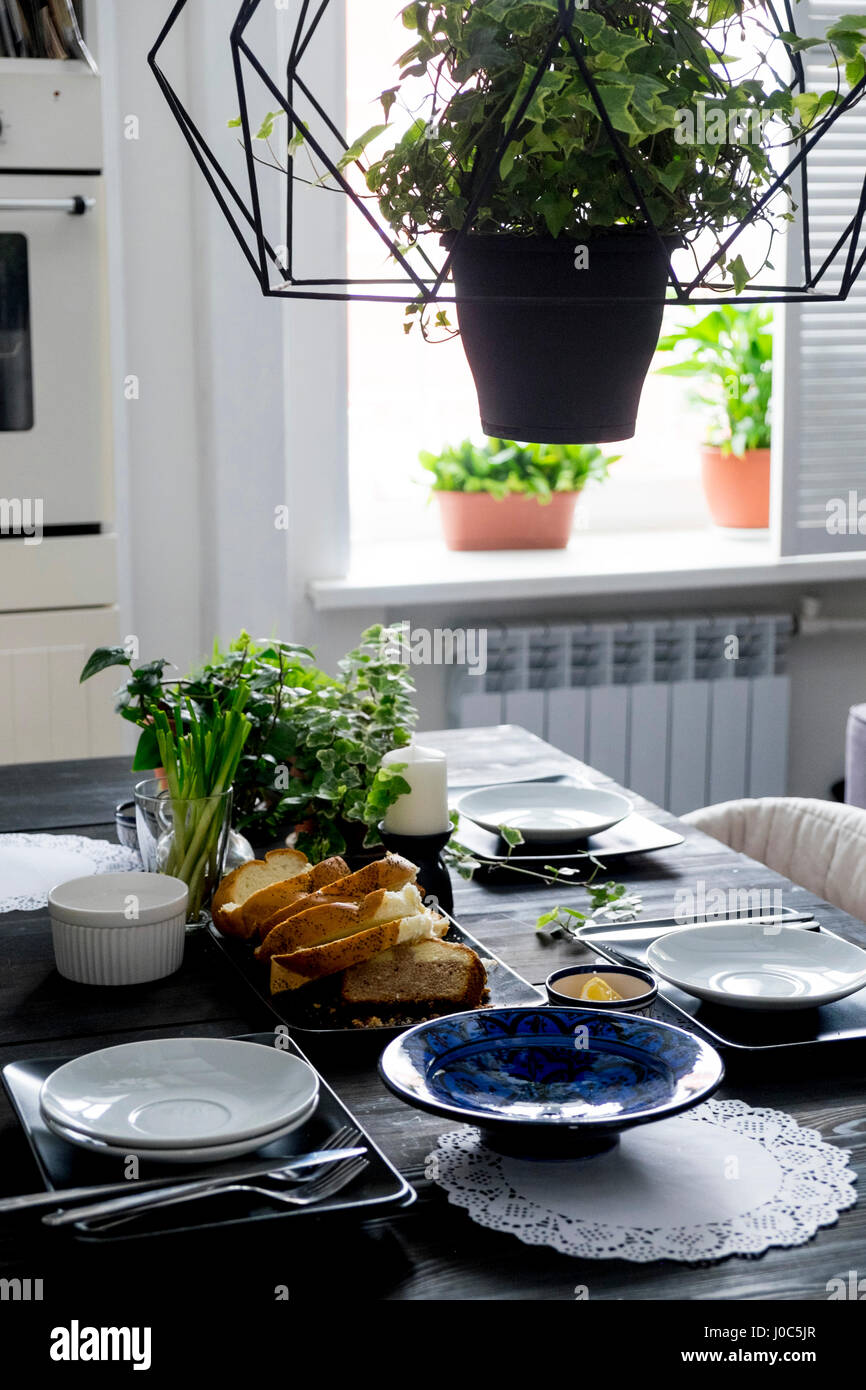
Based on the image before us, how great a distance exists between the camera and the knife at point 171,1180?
0.85 m

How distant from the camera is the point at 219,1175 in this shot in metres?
0.90

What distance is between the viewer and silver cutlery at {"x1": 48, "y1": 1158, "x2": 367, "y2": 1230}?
831 mm

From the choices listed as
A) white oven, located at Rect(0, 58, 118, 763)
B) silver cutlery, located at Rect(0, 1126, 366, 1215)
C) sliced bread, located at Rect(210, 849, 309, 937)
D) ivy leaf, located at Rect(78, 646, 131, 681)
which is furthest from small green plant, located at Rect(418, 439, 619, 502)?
silver cutlery, located at Rect(0, 1126, 366, 1215)

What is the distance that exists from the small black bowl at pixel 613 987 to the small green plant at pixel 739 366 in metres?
2.23

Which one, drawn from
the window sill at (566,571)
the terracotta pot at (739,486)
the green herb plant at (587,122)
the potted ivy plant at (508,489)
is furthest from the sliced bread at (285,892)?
the terracotta pot at (739,486)

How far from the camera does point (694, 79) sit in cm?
79

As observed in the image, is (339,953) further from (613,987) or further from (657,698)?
(657,698)

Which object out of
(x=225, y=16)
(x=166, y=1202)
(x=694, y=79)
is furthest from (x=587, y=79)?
(x=225, y=16)

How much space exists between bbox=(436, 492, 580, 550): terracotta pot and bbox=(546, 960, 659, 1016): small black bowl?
6.73 feet

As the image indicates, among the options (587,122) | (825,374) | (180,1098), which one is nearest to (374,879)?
(180,1098)

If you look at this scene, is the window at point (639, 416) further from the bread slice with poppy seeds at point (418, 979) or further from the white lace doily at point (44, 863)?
the bread slice with poppy seeds at point (418, 979)
